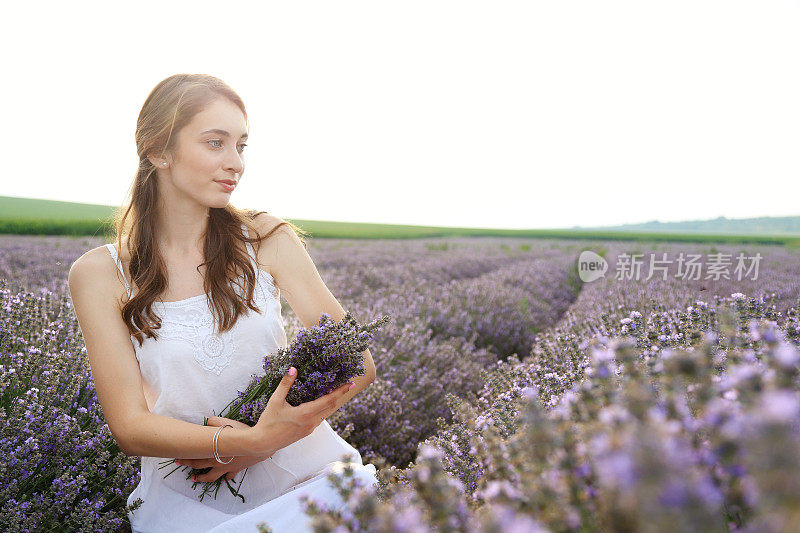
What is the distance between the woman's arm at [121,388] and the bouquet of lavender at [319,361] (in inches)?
5.9

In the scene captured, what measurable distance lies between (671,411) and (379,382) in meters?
2.89

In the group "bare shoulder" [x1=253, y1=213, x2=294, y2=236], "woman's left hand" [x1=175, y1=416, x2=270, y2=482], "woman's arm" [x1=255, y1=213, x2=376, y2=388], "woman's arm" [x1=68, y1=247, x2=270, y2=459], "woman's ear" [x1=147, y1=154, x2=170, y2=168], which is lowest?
"woman's left hand" [x1=175, y1=416, x2=270, y2=482]

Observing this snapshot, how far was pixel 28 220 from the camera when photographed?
650 inches

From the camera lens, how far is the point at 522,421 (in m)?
0.98

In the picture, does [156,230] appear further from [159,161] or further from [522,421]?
[522,421]

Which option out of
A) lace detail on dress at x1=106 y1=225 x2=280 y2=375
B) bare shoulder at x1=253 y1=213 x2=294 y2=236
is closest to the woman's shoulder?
bare shoulder at x1=253 y1=213 x2=294 y2=236

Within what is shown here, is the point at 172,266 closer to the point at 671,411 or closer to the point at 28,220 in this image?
the point at 671,411

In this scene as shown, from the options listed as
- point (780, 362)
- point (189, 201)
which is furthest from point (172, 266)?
point (780, 362)

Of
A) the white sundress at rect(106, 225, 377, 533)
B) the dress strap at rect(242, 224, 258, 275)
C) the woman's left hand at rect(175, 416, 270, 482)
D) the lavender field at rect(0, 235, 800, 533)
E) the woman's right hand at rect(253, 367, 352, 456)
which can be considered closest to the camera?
the lavender field at rect(0, 235, 800, 533)

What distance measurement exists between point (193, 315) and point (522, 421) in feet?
5.18

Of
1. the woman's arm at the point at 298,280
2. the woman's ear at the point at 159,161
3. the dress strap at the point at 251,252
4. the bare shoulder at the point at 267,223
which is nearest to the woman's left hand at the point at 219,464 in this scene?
the woman's arm at the point at 298,280

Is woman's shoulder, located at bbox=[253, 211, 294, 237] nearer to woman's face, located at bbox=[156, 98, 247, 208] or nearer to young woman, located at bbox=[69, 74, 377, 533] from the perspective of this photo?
young woman, located at bbox=[69, 74, 377, 533]

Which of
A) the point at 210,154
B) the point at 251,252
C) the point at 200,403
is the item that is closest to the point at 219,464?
the point at 200,403

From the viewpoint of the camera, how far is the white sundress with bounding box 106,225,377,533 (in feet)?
6.43
